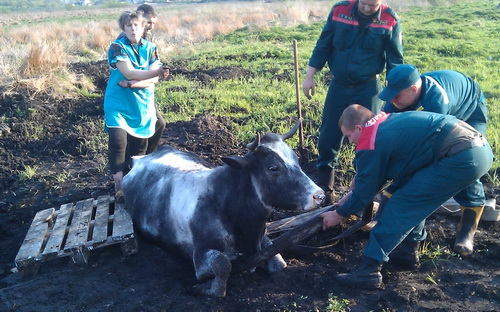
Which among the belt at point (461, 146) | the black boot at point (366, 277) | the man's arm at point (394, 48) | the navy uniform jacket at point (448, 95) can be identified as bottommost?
the black boot at point (366, 277)

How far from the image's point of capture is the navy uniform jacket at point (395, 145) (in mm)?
3965

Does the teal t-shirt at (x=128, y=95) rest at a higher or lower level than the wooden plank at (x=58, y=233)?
higher

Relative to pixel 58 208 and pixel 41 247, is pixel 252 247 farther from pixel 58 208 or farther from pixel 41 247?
pixel 58 208

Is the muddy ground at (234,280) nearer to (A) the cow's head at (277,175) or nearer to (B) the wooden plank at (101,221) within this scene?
(B) the wooden plank at (101,221)

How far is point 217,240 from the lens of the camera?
4516 mm

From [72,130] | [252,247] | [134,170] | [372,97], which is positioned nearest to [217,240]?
[252,247]

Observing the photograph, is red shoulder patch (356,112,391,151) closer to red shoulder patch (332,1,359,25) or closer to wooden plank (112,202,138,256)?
red shoulder patch (332,1,359,25)

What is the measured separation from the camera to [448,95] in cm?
447

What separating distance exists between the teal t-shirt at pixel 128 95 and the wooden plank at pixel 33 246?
134 cm

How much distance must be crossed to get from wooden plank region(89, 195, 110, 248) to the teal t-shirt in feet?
3.03

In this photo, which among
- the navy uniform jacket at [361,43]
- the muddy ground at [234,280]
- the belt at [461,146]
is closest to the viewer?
the belt at [461,146]

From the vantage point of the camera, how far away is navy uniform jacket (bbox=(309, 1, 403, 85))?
5.23 m

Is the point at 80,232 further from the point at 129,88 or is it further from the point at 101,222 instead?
the point at 129,88

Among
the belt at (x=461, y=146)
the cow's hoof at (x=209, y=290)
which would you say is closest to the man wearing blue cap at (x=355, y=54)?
the belt at (x=461, y=146)
